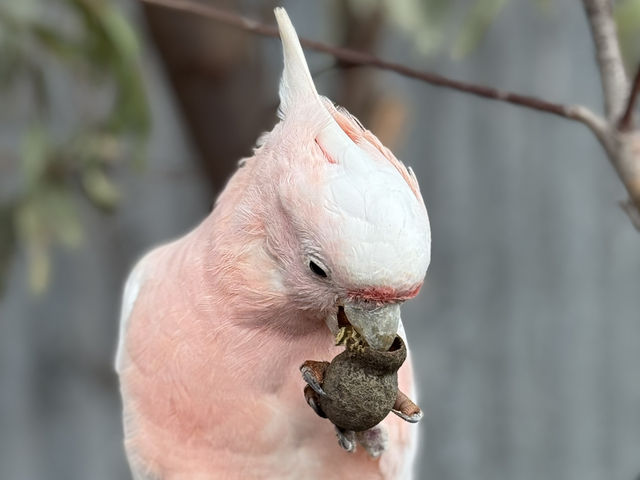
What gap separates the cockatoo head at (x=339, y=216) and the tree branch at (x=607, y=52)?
32 cm

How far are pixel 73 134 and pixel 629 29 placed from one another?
100cm

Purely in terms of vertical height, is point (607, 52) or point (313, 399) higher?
point (607, 52)

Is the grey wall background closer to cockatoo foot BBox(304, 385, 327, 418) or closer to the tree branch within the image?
the tree branch

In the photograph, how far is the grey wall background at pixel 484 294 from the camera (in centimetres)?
222

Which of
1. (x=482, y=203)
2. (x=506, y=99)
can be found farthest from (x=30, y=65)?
(x=482, y=203)

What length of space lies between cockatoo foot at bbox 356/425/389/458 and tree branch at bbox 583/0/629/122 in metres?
0.39

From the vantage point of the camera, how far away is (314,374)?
0.70 metres

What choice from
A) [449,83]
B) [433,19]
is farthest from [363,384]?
[433,19]

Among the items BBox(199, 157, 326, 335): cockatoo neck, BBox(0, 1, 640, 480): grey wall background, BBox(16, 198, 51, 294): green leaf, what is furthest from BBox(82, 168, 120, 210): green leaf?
BBox(199, 157, 326, 335): cockatoo neck

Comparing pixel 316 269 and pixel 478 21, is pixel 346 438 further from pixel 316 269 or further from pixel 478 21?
pixel 478 21

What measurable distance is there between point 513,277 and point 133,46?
138 centimetres

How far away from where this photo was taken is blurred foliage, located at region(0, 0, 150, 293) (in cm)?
141

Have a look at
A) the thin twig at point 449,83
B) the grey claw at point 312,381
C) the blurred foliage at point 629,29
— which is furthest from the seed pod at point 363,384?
the blurred foliage at point 629,29

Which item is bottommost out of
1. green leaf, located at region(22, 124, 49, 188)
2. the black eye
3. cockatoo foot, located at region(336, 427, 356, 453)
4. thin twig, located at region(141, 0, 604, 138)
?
cockatoo foot, located at region(336, 427, 356, 453)
